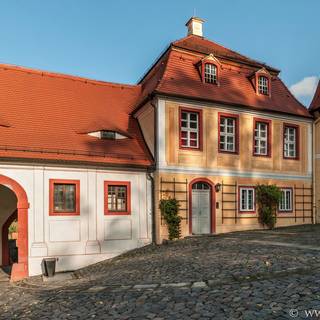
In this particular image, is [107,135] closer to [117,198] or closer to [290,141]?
[117,198]

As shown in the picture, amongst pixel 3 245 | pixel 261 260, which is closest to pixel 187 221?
pixel 261 260

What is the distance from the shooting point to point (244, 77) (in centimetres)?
2114

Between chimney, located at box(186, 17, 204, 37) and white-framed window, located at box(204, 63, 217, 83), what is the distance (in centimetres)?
434

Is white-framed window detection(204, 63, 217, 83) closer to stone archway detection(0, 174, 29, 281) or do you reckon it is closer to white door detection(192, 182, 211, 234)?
white door detection(192, 182, 211, 234)

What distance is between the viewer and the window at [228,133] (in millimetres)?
19188

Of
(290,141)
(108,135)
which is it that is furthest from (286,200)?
(108,135)

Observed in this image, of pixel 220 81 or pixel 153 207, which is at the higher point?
pixel 220 81

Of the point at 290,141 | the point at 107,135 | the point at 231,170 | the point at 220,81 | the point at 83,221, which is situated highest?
the point at 220,81

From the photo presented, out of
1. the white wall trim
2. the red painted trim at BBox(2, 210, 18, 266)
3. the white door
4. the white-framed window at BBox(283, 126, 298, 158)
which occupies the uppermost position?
the white-framed window at BBox(283, 126, 298, 158)

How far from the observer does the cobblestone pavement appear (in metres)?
7.47

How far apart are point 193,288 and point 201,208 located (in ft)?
31.2

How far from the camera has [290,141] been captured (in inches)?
835

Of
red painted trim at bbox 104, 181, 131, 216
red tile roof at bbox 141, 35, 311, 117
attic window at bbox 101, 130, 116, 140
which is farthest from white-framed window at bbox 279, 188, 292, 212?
attic window at bbox 101, 130, 116, 140

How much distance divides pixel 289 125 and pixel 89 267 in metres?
12.1
